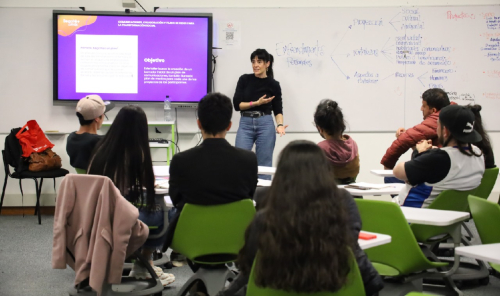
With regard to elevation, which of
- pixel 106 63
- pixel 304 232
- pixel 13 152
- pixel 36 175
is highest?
pixel 106 63

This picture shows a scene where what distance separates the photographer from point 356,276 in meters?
1.63

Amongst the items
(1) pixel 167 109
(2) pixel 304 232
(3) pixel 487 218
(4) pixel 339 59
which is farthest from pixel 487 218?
(1) pixel 167 109

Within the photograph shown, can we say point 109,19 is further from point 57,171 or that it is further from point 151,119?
point 57,171

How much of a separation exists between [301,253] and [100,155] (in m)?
1.66

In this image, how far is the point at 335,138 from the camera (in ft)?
11.6

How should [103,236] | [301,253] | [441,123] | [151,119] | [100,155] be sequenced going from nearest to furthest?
[301,253], [103,236], [100,155], [441,123], [151,119]

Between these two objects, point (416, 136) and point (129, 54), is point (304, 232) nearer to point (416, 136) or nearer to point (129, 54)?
point (416, 136)

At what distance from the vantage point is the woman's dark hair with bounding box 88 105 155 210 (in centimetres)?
285

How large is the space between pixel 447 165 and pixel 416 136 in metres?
1.43

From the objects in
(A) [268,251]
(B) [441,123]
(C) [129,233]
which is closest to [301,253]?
(A) [268,251]

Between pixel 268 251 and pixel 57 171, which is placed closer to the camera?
pixel 268 251

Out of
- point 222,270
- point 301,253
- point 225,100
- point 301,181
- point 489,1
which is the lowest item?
point 222,270

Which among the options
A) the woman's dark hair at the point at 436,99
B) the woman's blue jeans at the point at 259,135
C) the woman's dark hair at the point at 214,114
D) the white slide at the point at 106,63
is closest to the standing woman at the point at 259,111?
the woman's blue jeans at the point at 259,135

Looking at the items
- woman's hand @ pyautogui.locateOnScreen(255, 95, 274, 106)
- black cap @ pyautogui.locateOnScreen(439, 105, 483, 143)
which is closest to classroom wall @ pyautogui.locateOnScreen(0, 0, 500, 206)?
woman's hand @ pyautogui.locateOnScreen(255, 95, 274, 106)
